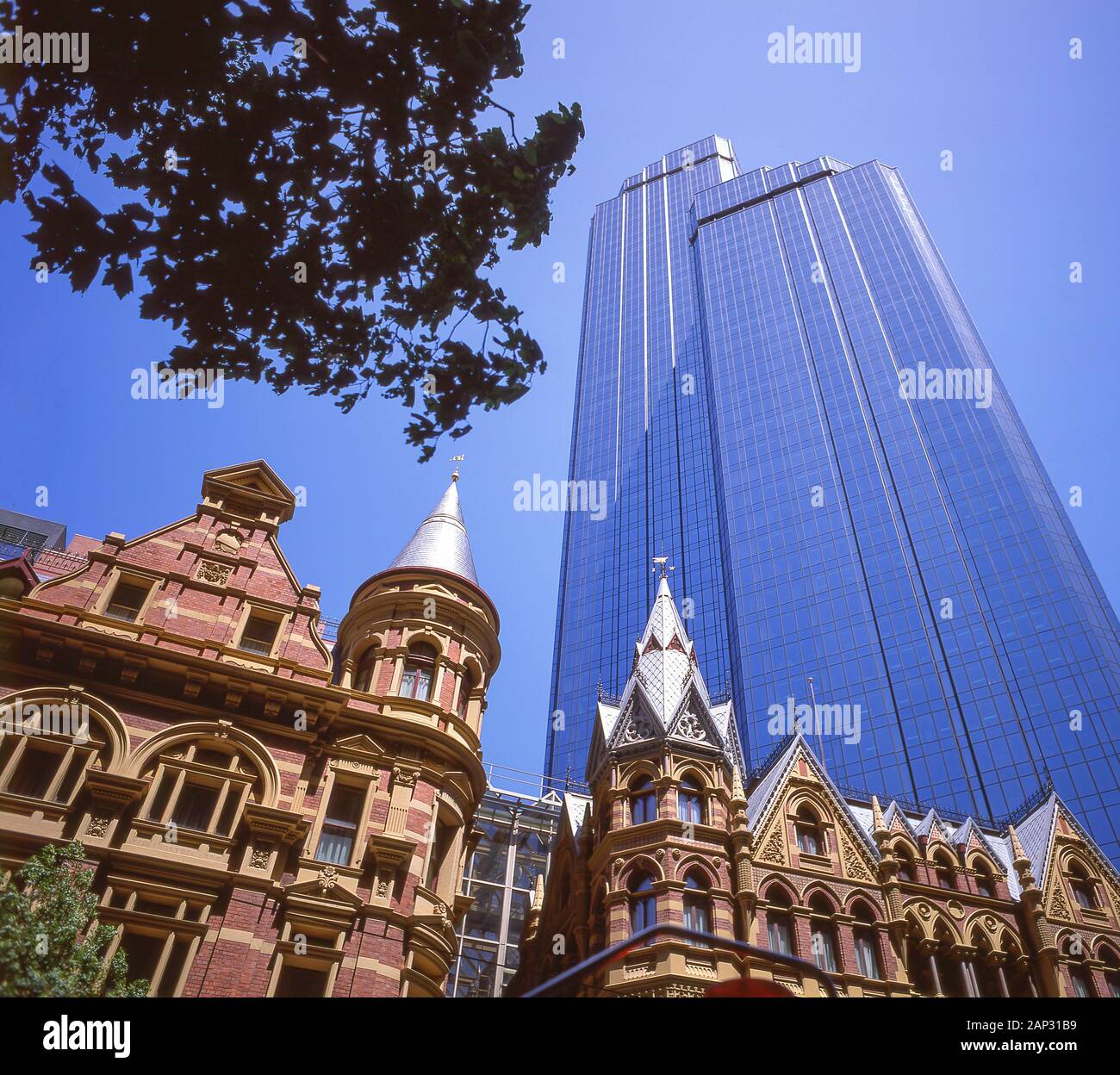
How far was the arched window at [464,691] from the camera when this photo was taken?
28016mm

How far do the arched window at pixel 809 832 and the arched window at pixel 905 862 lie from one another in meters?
2.95

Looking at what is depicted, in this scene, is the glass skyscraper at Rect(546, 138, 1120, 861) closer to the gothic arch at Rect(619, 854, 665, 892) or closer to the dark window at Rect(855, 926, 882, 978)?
the dark window at Rect(855, 926, 882, 978)

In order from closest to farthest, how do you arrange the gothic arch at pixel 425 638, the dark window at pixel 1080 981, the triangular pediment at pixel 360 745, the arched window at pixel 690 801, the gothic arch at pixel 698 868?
1. the triangular pediment at pixel 360 745
2. the gothic arch at pixel 698 868
3. the gothic arch at pixel 425 638
4. the dark window at pixel 1080 981
5. the arched window at pixel 690 801

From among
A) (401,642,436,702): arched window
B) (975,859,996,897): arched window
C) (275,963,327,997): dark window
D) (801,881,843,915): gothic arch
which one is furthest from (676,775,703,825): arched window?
(275,963,327,997): dark window

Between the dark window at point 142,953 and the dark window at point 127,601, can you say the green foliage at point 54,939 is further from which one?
the dark window at point 127,601

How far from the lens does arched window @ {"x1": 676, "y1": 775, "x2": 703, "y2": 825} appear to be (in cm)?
2962

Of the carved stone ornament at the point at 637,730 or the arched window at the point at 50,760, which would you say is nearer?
the arched window at the point at 50,760

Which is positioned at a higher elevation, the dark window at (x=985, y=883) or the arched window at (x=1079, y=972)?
the dark window at (x=985, y=883)

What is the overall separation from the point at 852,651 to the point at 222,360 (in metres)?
92.6

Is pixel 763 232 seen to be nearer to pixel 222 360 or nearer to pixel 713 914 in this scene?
pixel 713 914

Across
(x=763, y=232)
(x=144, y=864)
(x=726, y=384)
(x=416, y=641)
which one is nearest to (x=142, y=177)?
(x=144, y=864)

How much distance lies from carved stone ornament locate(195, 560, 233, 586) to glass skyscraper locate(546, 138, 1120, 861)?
70987 millimetres

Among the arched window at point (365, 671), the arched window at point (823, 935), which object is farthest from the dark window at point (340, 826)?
the arched window at point (823, 935)

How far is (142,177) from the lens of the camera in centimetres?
1095
